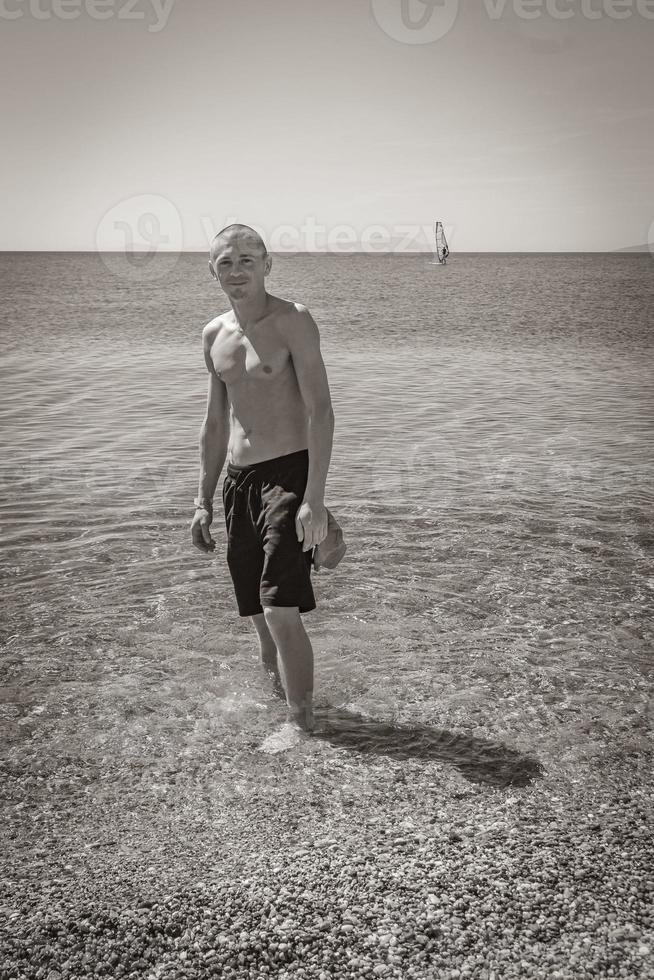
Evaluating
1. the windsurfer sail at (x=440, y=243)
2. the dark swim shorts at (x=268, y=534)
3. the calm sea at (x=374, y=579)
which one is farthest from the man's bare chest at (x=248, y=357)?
the windsurfer sail at (x=440, y=243)

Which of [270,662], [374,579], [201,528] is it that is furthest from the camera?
[374,579]

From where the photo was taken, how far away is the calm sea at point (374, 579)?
397 cm

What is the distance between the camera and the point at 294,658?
360 cm

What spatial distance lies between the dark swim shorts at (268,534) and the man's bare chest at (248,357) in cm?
37

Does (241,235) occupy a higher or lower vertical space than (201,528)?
higher

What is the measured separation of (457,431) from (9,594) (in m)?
6.86

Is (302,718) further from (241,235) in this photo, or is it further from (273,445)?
(241,235)

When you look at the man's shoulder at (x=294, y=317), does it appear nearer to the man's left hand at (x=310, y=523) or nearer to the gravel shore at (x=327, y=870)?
the man's left hand at (x=310, y=523)

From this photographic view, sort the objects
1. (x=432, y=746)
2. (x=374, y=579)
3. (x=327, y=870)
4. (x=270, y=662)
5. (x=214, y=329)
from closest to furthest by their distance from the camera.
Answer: (x=327, y=870) < (x=432, y=746) < (x=214, y=329) < (x=270, y=662) < (x=374, y=579)

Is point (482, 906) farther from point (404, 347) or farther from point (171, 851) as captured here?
point (404, 347)

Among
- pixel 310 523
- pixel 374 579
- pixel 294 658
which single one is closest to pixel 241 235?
pixel 310 523

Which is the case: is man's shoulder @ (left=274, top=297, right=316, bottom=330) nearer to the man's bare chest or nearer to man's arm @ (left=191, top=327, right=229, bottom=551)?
the man's bare chest

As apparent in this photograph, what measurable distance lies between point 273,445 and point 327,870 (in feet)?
5.51

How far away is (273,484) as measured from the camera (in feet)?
11.6
